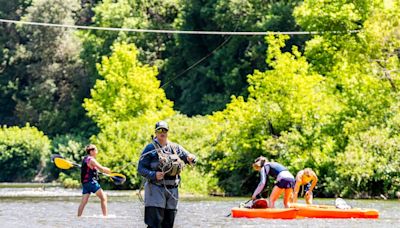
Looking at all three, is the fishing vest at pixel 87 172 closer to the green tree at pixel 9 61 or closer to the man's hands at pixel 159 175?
the man's hands at pixel 159 175

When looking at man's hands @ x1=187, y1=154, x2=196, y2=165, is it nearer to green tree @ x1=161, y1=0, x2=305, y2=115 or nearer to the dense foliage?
the dense foliage

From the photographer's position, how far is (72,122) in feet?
278

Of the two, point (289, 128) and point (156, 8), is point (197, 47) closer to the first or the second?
point (156, 8)

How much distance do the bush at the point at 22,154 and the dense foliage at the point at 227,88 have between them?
31cm

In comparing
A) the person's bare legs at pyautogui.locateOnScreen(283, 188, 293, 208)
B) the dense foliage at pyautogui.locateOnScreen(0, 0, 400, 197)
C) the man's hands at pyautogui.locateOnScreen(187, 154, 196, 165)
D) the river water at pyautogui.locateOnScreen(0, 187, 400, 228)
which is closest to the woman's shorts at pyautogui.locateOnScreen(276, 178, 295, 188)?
the person's bare legs at pyautogui.locateOnScreen(283, 188, 293, 208)

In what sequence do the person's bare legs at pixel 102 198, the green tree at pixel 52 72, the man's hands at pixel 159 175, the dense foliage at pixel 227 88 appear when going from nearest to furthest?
the man's hands at pixel 159 175
the person's bare legs at pixel 102 198
the dense foliage at pixel 227 88
the green tree at pixel 52 72

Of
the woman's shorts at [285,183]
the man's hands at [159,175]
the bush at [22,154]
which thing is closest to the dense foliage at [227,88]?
the bush at [22,154]

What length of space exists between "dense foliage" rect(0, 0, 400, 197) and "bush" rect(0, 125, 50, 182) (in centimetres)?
31

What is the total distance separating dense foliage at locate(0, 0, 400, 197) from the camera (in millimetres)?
40344

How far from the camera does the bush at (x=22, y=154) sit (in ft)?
248

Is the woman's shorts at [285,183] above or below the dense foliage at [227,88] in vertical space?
below

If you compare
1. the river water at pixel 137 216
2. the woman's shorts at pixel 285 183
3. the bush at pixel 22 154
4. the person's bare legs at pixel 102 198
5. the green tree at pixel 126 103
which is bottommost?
the river water at pixel 137 216

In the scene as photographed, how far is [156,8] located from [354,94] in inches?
1667

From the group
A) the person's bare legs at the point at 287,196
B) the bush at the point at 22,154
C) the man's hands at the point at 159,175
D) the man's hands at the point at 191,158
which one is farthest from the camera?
the bush at the point at 22,154
